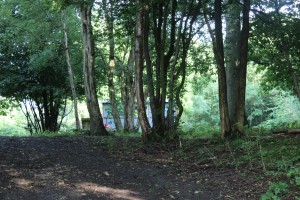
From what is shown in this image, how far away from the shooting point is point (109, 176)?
6668mm

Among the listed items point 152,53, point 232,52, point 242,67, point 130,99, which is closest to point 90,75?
point 152,53

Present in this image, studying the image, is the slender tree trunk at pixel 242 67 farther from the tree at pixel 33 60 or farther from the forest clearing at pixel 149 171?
the tree at pixel 33 60

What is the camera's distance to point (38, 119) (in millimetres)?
21844

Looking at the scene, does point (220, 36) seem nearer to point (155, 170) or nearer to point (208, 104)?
point (155, 170)

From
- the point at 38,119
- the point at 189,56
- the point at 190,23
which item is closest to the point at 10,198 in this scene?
the point at 190,23

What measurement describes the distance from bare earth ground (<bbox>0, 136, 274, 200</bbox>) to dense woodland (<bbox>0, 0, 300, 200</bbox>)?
0.57 ft

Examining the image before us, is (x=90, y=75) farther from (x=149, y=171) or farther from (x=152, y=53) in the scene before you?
(x=149, y=171)

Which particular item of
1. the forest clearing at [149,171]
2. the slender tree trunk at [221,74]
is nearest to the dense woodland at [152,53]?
the slender tree trunk at [221,74]

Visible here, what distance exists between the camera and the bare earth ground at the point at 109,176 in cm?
541

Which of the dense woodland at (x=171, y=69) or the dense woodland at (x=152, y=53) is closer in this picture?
the dense woodland at (x=171, y=69)

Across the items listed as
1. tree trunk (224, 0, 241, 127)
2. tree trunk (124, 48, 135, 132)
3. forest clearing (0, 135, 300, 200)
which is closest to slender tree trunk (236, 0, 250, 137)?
forest clearing (0, 135, 300, 200)

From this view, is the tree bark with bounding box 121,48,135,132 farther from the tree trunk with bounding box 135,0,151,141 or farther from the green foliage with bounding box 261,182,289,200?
the green foliage with bounding box 261,182,289,200

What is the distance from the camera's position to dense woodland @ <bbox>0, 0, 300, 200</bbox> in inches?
335

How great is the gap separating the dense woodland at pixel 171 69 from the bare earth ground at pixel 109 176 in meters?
0.17
